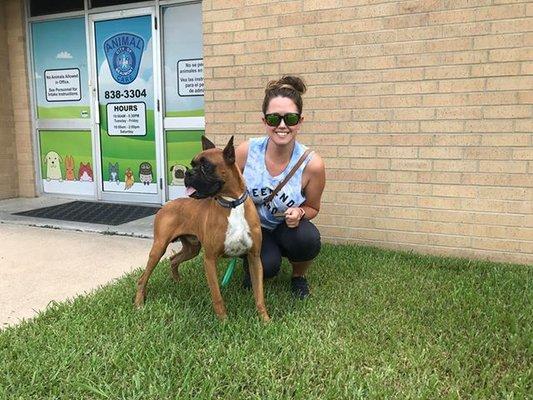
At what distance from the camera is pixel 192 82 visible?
6.43m

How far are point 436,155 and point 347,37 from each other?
1330 mm

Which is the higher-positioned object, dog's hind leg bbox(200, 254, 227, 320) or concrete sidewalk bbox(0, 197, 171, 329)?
dog's hind leg bbox(200, 254, 227, 320)

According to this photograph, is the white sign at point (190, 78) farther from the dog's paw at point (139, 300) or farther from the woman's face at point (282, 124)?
the dog's paw at point (139, 300)

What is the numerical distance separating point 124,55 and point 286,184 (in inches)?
178

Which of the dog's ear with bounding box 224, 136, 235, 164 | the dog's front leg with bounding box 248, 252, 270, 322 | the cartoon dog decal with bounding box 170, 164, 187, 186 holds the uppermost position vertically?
the dog's ear with bounding box 224, 136, 235, 164

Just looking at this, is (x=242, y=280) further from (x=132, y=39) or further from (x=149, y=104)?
(x=132, y=39)

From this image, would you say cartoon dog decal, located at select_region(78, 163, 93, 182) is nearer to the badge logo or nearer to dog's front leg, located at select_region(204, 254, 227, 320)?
the badge logo

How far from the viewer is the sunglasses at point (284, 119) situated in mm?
2955

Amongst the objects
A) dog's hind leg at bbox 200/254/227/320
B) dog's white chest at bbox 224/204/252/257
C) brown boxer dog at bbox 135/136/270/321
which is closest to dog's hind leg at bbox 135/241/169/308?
brown boxer dog at bbox 135/136/270/321

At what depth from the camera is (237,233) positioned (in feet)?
9.18

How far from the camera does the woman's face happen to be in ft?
9.74

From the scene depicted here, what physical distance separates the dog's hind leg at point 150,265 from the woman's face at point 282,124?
3.19 feet

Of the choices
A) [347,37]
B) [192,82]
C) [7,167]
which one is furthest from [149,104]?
[347,37]

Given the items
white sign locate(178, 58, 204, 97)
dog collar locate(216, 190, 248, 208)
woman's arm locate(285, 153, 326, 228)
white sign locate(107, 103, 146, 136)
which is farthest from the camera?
white sign locate(107, 103, 146, 136)
